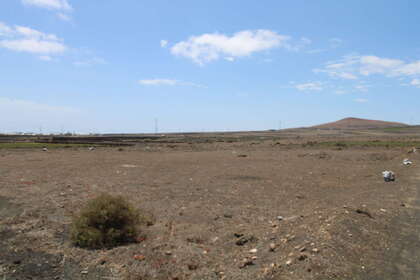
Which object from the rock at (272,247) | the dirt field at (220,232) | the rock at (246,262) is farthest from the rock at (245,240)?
the rock at (246,262)

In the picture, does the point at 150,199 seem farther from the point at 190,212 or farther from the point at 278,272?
the point at 278,272

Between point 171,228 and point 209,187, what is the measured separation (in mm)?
7629

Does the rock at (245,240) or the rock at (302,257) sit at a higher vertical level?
the rock at (302,257)

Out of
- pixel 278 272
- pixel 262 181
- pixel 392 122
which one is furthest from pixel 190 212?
pixel 392 122

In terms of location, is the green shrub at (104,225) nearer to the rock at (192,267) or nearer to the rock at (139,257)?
the rock at (139,257)

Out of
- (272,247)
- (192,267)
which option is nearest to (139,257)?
(192,267)

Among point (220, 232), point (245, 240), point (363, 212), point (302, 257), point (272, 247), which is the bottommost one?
point (220, 232)

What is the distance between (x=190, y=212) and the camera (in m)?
12.4

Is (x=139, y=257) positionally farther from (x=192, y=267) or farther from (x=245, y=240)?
(x=245, y=240)

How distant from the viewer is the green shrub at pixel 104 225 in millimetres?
8688

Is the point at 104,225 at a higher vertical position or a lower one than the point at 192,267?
higher

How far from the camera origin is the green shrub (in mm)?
8688

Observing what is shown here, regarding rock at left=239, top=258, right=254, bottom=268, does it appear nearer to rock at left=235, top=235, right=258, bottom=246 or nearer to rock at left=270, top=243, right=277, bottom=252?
rock at left=270, top=243, right=277, bottom=252

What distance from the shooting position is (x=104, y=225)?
902 cm
